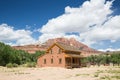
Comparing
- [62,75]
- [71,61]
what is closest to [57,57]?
[71,61]

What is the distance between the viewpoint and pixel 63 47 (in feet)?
213

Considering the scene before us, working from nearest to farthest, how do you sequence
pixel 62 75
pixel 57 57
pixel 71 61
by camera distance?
pixel 62 75 → pixel 57 57 → pixel 71 61

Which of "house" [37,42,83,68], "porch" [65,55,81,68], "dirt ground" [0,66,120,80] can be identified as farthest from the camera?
"porch" [65,55,81,68]

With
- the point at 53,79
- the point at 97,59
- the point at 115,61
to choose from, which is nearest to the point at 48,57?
the point at 53,79

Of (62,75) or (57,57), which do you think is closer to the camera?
(62,75)

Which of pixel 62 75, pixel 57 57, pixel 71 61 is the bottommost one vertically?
pixel 62 75

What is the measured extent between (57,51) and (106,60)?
59.6 metres

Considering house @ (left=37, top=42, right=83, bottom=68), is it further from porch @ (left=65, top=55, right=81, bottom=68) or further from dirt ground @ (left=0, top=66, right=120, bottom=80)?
dirt ground @ (left=0, top=66, right=120, bottom=80)

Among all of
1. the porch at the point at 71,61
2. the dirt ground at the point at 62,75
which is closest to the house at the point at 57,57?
the porch at the point at 71,61

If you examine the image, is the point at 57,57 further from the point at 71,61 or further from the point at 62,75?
the point at 62,75

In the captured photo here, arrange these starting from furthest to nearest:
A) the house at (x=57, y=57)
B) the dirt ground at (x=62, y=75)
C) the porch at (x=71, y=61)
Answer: the porch at (x=71, y=61) → the house at (x=57, y=57) → the dirt ground at (x=62, y=75)

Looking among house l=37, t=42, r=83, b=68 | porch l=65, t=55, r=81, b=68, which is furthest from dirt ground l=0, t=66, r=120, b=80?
porch l=65, t=55, r=81, b=68

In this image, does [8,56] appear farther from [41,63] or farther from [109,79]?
[109,79]

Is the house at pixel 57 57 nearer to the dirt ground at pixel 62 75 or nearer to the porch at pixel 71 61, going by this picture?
the porch at pixel 71 61
